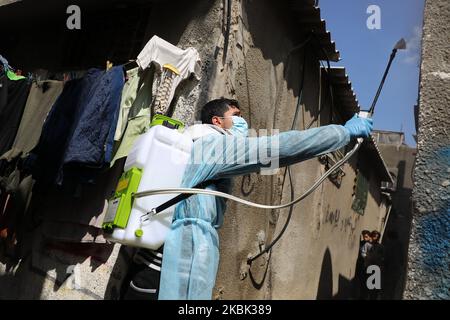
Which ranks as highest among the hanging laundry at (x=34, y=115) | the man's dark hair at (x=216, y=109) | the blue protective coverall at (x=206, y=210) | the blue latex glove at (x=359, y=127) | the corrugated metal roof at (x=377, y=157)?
the corrugated metal roof at (x=377, y=157)

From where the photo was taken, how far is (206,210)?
2439mm

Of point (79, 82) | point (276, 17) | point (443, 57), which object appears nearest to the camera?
point (443, 57)

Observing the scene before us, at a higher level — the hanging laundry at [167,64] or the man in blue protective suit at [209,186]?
A: the hanging laundry at [167,64]

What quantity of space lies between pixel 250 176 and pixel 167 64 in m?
1.25

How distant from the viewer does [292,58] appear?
5234 millimetres

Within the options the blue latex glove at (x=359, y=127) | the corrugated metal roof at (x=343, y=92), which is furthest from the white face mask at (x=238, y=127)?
the corrugated metal roof at (x=343, y=92)

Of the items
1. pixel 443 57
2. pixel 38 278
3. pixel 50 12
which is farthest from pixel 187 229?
pixel 50 12

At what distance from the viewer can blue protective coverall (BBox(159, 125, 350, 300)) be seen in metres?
2.31

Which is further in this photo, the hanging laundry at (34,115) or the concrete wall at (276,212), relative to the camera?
the concrete wall at (276,212)

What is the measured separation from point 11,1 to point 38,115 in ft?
5.52

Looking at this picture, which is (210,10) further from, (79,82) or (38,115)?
(38,115)

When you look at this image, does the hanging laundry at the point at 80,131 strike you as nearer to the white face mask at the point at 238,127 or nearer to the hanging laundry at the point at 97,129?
the hanging laundry at the point at 97,129

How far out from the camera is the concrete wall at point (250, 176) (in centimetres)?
378

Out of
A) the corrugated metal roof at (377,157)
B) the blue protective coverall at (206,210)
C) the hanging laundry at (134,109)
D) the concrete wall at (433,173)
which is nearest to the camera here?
the concrete wall at (433,173)
